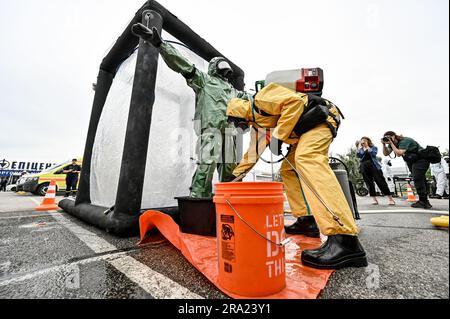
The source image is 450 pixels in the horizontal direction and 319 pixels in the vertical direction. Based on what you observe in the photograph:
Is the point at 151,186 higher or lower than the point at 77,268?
higher

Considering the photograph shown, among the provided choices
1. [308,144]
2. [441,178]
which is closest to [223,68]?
[308,144]

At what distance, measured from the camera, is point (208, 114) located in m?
2.31

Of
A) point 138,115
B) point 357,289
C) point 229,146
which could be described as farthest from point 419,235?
point 138,115

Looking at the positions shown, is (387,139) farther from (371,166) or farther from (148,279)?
(148,279)

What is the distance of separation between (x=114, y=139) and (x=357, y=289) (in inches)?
103

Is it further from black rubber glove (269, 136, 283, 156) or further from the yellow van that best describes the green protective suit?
the yellow van

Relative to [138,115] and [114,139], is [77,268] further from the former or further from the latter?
[114,139]

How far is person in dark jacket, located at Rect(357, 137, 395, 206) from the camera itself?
4.24 meters

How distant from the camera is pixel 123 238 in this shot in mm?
1779

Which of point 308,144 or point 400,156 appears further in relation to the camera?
point 400,156

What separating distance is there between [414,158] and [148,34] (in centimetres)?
436
